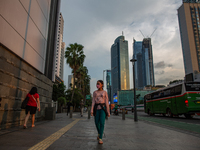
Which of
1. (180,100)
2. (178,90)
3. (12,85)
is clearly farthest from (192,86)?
(12,85)

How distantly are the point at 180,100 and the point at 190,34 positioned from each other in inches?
4631

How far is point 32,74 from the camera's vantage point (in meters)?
8.44

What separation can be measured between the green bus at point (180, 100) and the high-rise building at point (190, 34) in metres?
104

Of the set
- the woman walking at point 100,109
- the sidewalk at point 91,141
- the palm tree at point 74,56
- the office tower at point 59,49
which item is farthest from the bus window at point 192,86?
the office tower at point 59,49

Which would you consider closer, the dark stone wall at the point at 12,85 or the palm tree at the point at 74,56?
the dark stone wall at the point at 12,85

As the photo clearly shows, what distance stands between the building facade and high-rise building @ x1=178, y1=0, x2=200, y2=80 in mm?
117000

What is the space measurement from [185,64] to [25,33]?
12453 centimetres

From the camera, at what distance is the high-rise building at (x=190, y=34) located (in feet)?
353

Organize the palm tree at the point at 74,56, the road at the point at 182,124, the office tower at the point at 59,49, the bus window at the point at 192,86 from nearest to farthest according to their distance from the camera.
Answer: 1. the road at the point at 182,124
2. the bus window at the point at 192,86
3. the palm tree at the point at 74,56
4. the office tower at the point at 59,49

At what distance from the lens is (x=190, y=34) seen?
112000 millimetres

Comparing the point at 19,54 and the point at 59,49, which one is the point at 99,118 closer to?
the point at 19,54

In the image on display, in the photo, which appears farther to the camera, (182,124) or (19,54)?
(182,124)

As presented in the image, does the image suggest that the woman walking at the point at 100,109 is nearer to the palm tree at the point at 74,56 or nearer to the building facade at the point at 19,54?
the building facade at the point at 19,54

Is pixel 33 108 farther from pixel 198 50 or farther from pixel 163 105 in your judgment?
pixel 198 50
